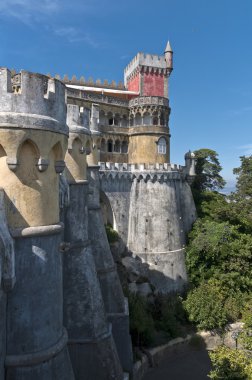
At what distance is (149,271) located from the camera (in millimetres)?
28203

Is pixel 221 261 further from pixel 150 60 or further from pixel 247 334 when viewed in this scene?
pixel 150 60

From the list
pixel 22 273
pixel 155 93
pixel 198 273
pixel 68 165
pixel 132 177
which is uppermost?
pixel 155 93

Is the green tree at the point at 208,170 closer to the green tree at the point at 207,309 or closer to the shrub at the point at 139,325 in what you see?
the green tree at the point at 207,309

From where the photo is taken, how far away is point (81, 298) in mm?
10898

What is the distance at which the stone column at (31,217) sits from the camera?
6.22 meters

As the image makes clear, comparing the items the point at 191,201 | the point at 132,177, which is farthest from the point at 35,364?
the point at 191,201

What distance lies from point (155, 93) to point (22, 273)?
35242 mm

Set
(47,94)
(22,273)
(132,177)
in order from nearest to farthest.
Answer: (22,273)
(47,94)
(132,177)

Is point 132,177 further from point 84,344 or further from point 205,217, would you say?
point 84,344

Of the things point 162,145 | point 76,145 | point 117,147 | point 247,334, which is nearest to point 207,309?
point 247,334

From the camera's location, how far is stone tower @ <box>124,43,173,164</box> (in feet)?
115

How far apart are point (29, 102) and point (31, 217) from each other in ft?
7.62

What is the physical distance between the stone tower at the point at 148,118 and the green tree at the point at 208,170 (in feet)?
26.8

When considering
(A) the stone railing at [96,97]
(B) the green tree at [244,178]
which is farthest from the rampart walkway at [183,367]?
(A) the stone railing at [96,97]
